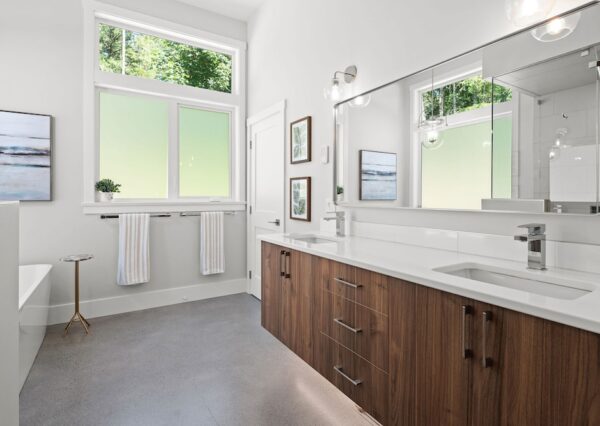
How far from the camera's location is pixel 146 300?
364cm

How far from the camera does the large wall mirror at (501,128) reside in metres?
1.35

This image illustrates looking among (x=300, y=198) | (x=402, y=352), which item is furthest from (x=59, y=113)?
(x=402, y=352)

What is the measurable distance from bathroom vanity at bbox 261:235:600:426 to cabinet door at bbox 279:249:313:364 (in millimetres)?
12

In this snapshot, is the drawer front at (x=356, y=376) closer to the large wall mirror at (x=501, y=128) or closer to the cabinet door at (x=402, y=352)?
the cabinet door at (x=402, y=352)

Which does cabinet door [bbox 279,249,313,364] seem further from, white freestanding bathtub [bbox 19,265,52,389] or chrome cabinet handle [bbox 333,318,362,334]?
white freestanding bathtub [bbox 19,265,52,389]

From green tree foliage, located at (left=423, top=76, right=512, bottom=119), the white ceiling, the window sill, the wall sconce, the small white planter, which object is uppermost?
the white ceiling

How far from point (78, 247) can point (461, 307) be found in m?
3.45

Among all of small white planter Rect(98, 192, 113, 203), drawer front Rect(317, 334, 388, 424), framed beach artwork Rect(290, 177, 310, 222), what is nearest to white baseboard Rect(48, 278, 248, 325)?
small white planter Rect(98, 192, 113, 203)

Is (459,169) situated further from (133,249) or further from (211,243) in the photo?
(133,249)

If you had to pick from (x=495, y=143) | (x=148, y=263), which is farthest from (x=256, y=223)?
(x=495, y=143)

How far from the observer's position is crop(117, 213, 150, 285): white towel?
3406 millimetres

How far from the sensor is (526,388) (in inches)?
36.8

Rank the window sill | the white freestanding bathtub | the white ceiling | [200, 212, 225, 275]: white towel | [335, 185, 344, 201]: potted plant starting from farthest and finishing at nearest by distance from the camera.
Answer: [200, 212, 225, 275]: white towel, the white ceiling, the window sill, [335, 185, 344, 201]: potted plant, the white freestanding bathtub

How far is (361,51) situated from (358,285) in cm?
171
